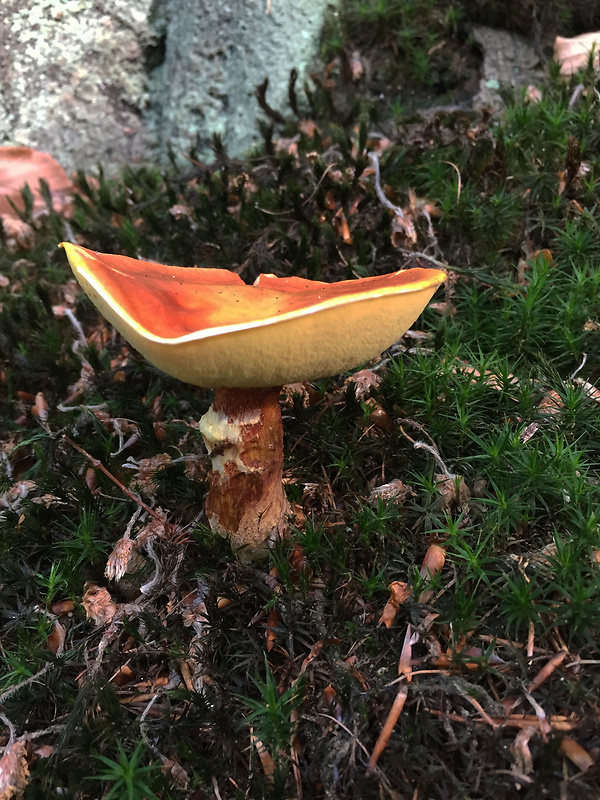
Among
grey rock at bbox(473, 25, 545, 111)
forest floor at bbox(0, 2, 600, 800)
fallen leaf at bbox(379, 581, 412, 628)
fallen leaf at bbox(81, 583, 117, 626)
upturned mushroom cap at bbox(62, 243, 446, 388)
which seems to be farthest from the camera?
grey rock at bbox(473, 25, 545, 111)

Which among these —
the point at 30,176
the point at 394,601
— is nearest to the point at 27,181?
the point at 30,176

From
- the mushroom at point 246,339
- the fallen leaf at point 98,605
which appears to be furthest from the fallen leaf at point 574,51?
the fallen leaf at point 98,605

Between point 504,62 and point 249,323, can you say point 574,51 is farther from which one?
point 249,323

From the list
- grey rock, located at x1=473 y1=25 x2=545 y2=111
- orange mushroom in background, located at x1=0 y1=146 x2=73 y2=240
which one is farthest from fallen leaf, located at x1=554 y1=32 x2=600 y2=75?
orange mushroom in background, located at x1=0 y1=146 x2=73 y2=240

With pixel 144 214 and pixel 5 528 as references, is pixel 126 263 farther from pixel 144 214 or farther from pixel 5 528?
pixel 144 214

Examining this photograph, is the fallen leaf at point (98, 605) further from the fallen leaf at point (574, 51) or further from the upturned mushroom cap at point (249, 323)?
the fallen leaf at point (574, 51)

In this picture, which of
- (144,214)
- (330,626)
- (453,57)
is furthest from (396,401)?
(453,57)

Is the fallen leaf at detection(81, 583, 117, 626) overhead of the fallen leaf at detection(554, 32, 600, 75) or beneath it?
beneath

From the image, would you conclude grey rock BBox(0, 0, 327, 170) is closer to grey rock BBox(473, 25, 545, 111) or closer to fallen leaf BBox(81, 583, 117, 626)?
grey rock BBox(473, 25, 545, 111)
